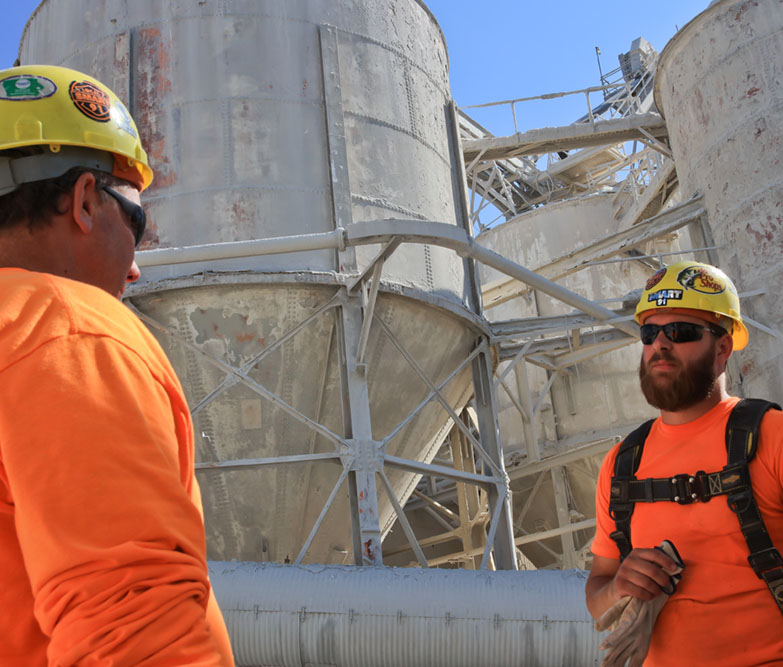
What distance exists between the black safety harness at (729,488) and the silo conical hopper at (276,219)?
596 cm

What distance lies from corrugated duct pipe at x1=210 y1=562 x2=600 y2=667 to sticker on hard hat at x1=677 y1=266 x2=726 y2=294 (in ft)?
12.6

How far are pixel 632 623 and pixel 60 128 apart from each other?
194 centimetres

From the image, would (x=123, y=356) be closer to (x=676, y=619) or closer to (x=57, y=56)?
(x=676, y=619)

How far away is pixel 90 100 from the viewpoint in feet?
6.25

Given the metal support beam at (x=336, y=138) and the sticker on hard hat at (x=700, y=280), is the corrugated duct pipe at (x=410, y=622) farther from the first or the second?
the sticker on hard hat at (x=700, y=280)

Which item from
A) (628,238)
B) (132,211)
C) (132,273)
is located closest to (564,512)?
(628,238)

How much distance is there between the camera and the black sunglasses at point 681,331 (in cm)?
332

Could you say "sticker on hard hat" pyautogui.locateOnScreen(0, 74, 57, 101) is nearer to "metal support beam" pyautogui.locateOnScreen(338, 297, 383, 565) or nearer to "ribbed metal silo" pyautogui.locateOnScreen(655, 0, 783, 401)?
"metal support beam" pyautogui.locateOnScreen(338, 297, 383, 565)

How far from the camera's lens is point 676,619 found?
9.34 ft

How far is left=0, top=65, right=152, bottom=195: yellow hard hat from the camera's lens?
1.78 m

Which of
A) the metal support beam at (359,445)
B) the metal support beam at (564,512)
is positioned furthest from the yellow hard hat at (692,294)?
the metal support beam at (564,512)

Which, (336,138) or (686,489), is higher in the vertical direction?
(336,138)

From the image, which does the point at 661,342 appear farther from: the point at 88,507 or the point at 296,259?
the point at 296,259

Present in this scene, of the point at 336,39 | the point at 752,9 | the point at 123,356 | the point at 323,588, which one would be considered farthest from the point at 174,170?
the point at 123,356
